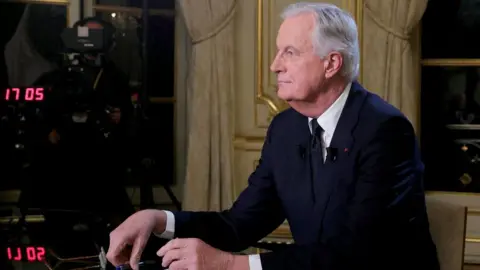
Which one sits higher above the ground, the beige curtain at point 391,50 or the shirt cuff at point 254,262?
the beige curtain at point 391,50

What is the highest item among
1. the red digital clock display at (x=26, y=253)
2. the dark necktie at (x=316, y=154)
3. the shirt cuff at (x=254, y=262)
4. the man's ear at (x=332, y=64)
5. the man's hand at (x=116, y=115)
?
the man's ear at (x=332, y=64)

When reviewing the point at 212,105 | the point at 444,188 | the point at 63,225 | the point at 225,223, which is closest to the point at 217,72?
the point at 212,105

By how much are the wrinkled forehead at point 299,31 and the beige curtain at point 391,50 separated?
2.31m

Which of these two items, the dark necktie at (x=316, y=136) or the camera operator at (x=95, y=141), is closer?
the dark necktie at (x=316, y=136)

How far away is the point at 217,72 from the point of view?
3641mm

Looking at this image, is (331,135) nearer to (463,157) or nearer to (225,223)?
(225,223)

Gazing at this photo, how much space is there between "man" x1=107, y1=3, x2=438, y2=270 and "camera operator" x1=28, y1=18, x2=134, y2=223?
2.11m

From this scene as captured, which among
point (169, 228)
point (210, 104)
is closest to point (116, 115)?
point (210, 104)

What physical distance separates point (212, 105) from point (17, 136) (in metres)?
1.24

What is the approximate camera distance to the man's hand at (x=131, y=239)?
1.37m

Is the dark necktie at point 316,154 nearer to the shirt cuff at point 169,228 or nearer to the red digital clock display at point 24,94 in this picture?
the shirt cuff at point 169,228

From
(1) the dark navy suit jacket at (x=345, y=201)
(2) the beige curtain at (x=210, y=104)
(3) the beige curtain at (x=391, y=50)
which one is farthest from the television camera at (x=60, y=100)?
(1) the dark navy suit jacket at (x=345, y=201)

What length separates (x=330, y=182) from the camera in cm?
143

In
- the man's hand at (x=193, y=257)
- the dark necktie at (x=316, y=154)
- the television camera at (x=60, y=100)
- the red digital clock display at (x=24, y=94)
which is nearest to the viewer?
the man's hand at (x=193, y=257)
